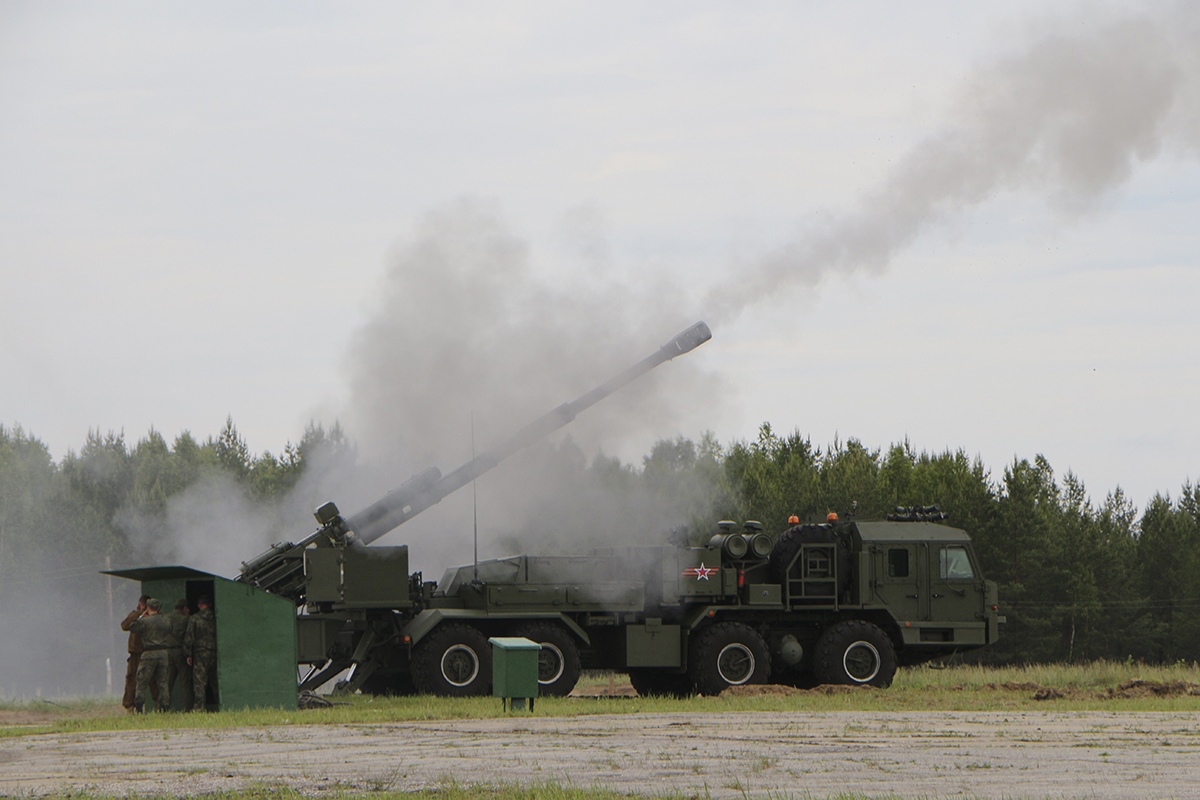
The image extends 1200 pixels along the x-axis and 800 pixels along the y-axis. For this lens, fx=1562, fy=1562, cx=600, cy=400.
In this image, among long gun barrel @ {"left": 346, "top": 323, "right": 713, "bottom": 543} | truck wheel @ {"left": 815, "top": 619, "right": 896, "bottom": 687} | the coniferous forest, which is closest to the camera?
truck wheel @ {"left": 815, "top": 619, "right": 896, "bottom": 687}

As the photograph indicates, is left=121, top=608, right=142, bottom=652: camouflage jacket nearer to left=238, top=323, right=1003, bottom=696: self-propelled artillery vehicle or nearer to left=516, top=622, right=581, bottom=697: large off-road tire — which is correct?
left=238, top=323, right=1003, bottom=696: self-propelled artillery vehicle

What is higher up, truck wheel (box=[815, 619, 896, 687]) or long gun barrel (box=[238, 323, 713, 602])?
long gun barrel (box=[238, 323, 713, 602])

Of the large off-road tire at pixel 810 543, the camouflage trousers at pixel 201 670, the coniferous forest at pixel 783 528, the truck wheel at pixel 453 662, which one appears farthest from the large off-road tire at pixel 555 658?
the coniferous forest at pixel 783 528

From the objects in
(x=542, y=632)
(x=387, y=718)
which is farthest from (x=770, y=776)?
(x=542, y=632)

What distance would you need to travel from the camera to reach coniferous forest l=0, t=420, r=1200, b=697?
63.5 m

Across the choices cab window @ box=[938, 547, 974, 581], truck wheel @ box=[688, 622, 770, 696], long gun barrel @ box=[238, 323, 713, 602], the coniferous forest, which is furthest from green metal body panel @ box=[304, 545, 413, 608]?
the coniferous forest

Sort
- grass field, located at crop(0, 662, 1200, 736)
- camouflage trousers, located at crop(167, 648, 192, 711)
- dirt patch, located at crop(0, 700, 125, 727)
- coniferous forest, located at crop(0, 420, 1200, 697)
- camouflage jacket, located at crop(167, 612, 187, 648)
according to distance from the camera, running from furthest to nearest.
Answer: coniferous forest, located at crop(0, 420, 1200, 697) → dirt patch, located at crop(0, 700, 125, 727) → camouflage trousers, located at crop(167, 648, 192, 711) → camouflage jacket, located at crop(167, 612, 187, 648) → grass field, located at crop(0, 662, 1200, 736)

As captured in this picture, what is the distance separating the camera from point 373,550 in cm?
2416

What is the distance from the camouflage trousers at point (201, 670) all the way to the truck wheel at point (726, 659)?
24.7 ft

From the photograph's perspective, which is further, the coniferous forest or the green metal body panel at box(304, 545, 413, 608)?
the coniferous forest

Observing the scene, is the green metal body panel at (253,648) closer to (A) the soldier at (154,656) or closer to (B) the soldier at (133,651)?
(A) the soldier at (154,656)

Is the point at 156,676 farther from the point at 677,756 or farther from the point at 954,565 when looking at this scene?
the point at 954,565

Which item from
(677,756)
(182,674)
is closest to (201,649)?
(182,674)

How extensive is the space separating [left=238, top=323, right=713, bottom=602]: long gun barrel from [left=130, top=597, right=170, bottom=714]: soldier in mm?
2511
